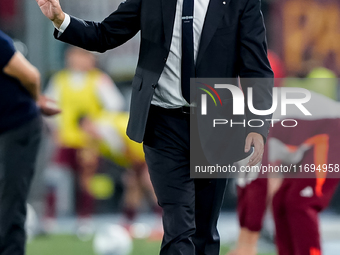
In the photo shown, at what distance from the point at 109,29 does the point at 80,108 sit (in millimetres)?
4369

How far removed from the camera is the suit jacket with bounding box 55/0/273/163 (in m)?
3.21

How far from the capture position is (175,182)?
326 cm

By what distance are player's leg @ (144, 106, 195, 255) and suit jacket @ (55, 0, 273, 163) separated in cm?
11

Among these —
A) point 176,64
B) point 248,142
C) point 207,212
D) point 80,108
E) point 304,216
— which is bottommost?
point 80,108

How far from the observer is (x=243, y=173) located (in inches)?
167

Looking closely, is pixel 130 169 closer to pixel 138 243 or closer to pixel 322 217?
pixel 138 243

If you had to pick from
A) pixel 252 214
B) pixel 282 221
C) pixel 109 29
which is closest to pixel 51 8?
pixel 109 29

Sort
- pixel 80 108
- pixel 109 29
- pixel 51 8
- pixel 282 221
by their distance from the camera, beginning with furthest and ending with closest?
pixel 80 108
pixel 282 221
pixel 109 29
pixel 51 8

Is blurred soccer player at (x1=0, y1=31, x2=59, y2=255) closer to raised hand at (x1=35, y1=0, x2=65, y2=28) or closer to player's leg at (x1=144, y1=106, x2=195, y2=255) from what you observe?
raised hand at (x1=35, y1=0, x2=65, y2=28)

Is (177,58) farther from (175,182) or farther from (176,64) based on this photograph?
(175,182)

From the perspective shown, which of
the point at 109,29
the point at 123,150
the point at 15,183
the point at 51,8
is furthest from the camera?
the point at 123,150

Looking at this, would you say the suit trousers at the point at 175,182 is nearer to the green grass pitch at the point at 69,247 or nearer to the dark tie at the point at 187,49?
the dark tie at the point at 187,49

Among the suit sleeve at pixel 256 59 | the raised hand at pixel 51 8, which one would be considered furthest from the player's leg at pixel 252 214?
the raised hand at pixel 51 8

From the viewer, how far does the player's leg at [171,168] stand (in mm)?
3207
